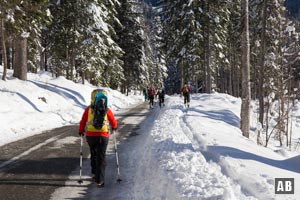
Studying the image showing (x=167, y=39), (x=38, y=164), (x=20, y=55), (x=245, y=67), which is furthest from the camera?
(x=167, y=39)

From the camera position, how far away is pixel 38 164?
8.77m

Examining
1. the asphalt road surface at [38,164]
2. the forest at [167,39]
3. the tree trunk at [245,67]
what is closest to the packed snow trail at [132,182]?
the asphalt road surface at [38,164]

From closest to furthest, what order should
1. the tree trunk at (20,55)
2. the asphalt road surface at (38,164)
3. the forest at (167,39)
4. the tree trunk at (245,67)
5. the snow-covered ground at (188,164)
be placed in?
the snow-covered ground at (188,164)
the asphalt road surface at (38,164)
the tree trunk at (245,67)
the forest at (167,39)
the tree trunk at (20,55)

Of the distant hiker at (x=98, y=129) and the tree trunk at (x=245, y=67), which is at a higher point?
the tree trunk at (x=245, y=67)

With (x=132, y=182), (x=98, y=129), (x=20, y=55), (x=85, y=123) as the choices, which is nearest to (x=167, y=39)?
(x=20, y=55)

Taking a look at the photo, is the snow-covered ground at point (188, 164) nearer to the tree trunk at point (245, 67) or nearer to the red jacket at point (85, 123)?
the red jacket at point (85, 123)

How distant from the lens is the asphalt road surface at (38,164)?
6.78 m

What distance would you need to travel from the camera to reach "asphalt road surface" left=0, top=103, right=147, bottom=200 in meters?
6.78

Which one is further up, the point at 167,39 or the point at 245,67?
the point at 167,39

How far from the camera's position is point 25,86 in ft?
67.1

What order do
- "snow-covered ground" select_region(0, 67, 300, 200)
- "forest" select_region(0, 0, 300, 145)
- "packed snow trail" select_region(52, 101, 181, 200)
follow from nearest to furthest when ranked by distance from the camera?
1. "snow-covered ground" select_region(0, 67, 300, 200)
2. "packed snow trail" select_region(52, 101, 181, 200)
3. "forest" select_region(0, 0, 300, 145)

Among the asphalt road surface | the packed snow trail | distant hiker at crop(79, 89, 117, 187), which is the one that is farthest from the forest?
distant hiker at crop(79, 89, 117, 187)

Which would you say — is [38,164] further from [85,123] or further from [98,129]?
[98,129]

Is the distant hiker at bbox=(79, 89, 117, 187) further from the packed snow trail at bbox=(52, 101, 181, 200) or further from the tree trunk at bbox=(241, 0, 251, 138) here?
the tree trunk at bbox=(241, 0, 251, 138)
